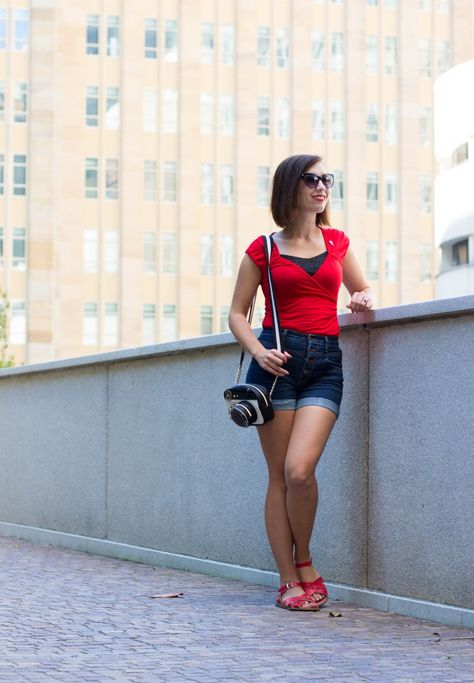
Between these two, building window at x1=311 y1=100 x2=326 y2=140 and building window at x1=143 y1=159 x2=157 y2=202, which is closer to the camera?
building window at x1=143 y1=159 x2=157 y2=202

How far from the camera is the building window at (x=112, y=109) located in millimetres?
76188

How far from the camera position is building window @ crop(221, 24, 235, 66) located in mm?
77938

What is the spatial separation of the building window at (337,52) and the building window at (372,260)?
10006 millimetres

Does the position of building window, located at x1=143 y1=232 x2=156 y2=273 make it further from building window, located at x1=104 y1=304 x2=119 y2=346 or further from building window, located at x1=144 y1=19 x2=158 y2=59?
building window, located at x1=144 y1=19 x2=158 y2=59

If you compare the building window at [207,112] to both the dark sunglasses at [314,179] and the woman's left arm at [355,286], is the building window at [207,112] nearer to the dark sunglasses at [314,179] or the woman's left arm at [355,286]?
the woman's left arm at [355,286]

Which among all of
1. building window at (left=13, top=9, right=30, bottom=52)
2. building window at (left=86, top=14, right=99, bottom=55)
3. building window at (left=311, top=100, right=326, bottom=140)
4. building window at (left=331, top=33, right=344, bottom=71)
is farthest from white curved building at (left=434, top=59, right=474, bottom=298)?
building window at (left=13, top=9, right=30, bottom=52)

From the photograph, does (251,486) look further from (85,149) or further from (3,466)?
(85,149)

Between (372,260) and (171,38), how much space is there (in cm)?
1619

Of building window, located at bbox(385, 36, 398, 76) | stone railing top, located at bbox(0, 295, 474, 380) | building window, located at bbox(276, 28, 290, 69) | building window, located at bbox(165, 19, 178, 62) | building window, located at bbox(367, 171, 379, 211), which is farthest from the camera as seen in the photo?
building window, located at bbox(385, 36, 398, 76)

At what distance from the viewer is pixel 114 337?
245 ft

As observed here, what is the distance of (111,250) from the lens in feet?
247

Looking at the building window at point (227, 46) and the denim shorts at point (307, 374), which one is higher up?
the building window at point (227, 46)

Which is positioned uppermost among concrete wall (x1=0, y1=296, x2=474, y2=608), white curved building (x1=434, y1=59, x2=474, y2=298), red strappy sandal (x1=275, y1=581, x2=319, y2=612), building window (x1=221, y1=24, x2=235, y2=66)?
building window (x1=221, y1=24, x2=235, y2=66)

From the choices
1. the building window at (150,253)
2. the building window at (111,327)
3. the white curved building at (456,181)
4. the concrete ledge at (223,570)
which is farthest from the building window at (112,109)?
the concrete ledge at (223,570)
